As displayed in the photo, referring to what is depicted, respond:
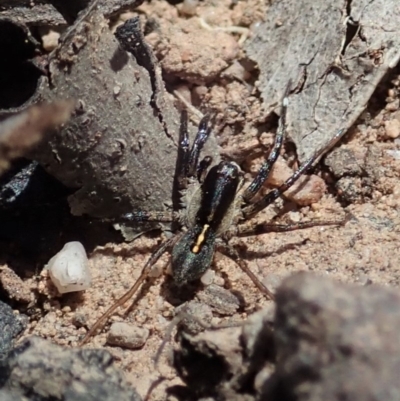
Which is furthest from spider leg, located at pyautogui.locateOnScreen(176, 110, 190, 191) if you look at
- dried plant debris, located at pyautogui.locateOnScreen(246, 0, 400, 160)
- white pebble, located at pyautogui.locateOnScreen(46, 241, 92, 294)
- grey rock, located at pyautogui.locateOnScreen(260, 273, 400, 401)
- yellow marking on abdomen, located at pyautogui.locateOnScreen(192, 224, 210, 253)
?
grey rock, located at pyautogui.locateOnScreen(260, 273, 400, 401)

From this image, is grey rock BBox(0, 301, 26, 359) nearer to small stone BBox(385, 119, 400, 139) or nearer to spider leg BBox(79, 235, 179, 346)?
spider leg BBox(79, 235, 179, 346)

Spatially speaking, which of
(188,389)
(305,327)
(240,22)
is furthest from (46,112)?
(240,22)

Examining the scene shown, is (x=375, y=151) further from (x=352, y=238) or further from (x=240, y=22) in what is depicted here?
(x=240, y=22)

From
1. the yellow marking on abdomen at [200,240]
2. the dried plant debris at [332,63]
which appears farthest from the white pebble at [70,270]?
the dried plant debris at [332,63]

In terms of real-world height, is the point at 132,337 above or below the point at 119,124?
below

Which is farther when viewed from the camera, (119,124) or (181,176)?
(181,176)

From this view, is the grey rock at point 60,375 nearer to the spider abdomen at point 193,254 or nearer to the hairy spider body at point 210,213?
the spider abdomen at point 193,254

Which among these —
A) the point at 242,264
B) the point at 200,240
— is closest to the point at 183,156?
the point at 200,240
